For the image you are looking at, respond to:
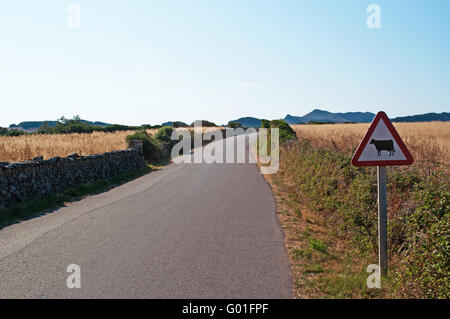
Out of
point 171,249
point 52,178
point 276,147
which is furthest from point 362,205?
point 276,147

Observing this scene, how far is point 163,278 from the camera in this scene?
530 cm

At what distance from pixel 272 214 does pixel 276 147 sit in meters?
14.9

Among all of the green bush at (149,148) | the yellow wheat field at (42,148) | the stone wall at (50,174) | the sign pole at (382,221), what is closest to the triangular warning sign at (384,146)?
the sign pole at (382,221)

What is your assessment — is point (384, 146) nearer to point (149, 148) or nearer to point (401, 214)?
point (401, 214)

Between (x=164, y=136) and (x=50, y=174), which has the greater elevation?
(x=164, y=136)

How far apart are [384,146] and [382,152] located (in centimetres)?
9

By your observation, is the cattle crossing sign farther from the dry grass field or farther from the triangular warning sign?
the dry grass field

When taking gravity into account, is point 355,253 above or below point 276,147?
below

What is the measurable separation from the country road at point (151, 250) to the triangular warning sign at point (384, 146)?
2043 millimetres

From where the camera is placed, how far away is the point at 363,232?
22.1 ft

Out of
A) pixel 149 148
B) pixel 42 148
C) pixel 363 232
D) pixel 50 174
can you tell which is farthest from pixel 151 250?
pixel 149 148

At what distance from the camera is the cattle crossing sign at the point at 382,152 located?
5230 millimetres

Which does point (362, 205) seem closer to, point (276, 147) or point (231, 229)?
point (231, 229)

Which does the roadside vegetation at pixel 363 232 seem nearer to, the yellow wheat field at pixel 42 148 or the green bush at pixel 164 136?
the yellow wheat field at pixel 42 148
